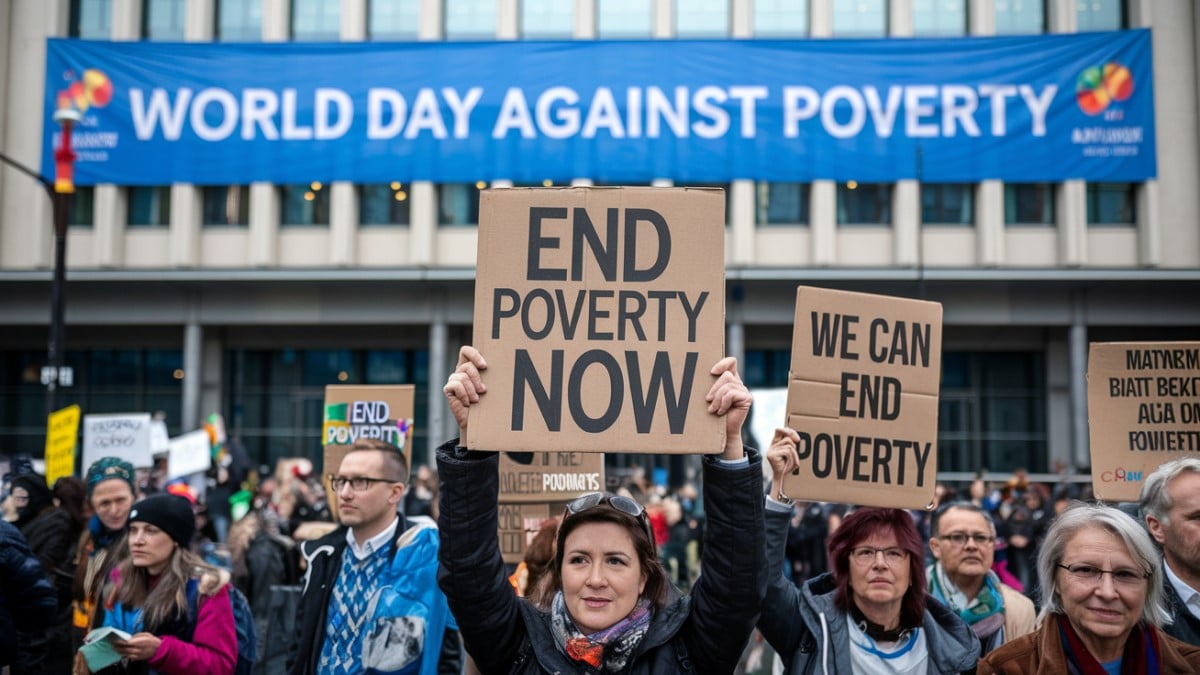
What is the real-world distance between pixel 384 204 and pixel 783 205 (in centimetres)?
1005

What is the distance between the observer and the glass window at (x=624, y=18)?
2747 cm

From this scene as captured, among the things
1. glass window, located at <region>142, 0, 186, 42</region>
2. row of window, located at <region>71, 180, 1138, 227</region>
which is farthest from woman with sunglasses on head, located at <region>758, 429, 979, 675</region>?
glass window, located at <region>142, 0, 186, 42</region>

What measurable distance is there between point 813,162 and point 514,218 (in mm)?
23333

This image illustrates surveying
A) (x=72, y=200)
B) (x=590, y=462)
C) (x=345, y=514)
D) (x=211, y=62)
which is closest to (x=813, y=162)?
(x=211, y=62)

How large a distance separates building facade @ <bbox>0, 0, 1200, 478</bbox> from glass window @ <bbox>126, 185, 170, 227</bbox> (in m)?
0.06

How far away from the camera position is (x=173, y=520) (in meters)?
4.89

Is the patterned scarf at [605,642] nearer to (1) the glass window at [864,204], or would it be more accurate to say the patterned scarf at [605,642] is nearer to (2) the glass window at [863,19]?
(1) the glass window at [864,204]

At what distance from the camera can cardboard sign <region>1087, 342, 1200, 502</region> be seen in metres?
5.70

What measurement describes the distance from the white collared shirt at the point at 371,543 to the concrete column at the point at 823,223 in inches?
918

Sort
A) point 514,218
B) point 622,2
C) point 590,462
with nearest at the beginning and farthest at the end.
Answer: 1. point 514,218
2. point 590,462
3. point 622,2

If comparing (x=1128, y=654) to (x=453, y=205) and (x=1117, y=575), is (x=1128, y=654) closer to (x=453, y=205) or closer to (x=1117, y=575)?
(x=1117, y=575)

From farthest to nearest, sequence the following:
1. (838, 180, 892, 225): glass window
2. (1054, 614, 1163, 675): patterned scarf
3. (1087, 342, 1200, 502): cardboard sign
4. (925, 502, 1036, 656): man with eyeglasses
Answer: (838, 180, 892, 225): glass window < (1087, 342, 1200, 502): cardboard sign < (925, 502, 1036, 656): man with eyeglasses < (1054, 614, 1163, 675): patterned scarf

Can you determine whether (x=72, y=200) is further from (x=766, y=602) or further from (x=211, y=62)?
(x=766, y=602)

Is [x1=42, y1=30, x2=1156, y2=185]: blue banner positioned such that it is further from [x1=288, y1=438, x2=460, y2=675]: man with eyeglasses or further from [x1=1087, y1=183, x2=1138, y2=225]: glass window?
[x1=288, y1=438, x2=460, y2=675]: man with eyeglasses
